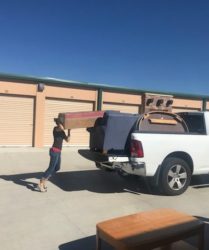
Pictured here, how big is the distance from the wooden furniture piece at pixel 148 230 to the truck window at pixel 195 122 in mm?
4586

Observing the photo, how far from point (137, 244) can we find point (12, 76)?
14.5 metres

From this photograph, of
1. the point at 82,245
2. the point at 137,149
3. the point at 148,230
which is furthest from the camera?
the point at 137,149

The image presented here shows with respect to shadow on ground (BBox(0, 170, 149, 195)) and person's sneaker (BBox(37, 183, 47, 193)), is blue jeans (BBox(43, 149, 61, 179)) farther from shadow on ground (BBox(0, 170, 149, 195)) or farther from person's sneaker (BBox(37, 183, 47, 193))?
shadow on ground (BBox(0, 170, 149, 195))

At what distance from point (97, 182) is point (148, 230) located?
548cm

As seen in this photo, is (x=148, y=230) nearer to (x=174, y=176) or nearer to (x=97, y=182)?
(x=174, y=176)

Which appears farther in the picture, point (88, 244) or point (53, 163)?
point (53, 163)

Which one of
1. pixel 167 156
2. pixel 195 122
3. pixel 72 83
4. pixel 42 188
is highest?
pixel 72 83

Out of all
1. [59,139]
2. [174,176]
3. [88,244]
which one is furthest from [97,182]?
[88,244]

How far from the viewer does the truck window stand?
9114mm

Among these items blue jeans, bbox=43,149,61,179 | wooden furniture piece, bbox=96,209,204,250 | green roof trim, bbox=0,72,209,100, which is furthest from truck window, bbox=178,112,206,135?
green roof trim, bbox=0,72,209,100

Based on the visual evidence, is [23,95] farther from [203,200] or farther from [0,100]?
[203,200]

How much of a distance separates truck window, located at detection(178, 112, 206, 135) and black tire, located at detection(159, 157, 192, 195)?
111cm

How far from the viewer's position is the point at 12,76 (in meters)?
17.1

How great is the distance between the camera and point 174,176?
27.2 ft
